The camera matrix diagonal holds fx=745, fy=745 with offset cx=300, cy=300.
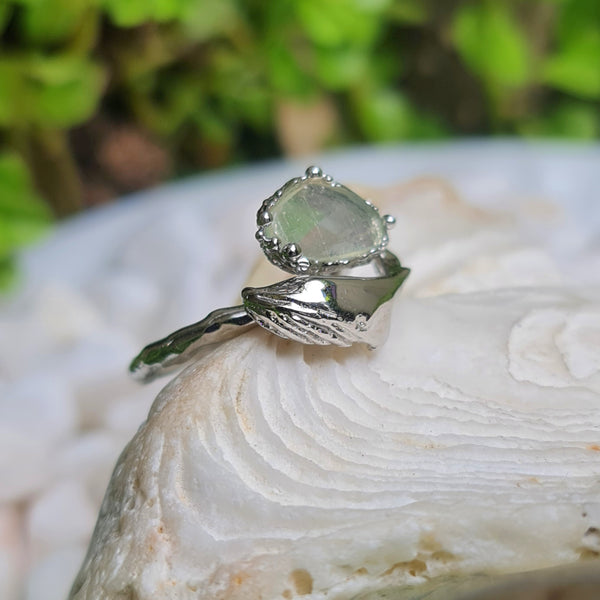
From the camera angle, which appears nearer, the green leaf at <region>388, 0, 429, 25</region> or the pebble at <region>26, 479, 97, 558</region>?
the pebble at <region>26, 479, 97, 558</region>

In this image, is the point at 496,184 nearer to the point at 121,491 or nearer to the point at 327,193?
the point at 327,193

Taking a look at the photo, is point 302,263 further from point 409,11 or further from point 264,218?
point 409,11

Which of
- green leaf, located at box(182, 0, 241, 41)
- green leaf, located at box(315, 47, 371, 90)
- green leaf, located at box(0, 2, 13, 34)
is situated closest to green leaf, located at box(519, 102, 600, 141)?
green leaf, located at box(315, 47, 371, 90)

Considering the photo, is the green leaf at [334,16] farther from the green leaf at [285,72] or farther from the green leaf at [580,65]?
the green leaf at [580,65]

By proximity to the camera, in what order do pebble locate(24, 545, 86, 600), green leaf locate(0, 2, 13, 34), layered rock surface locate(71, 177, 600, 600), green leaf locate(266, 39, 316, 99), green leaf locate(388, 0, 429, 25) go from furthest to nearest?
green leaf locate(388, 0, 429, 25) → green leaf locate(266, 39, 316, 99) → green leaf locate(0, 2, 13, 34) → pebble locate(24, 545, 86, 600) → layered rock surface locate(71, 177, 600, 600)

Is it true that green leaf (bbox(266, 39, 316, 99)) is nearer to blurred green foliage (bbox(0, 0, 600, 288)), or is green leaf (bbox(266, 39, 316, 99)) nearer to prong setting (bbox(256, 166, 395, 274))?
A: blurred green foliage (bbox(0, 0, 600, 288))

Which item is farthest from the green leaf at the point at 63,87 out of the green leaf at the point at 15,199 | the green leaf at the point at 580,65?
the green leaf at the point at 580,65

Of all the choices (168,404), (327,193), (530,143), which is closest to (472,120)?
(530,143)
